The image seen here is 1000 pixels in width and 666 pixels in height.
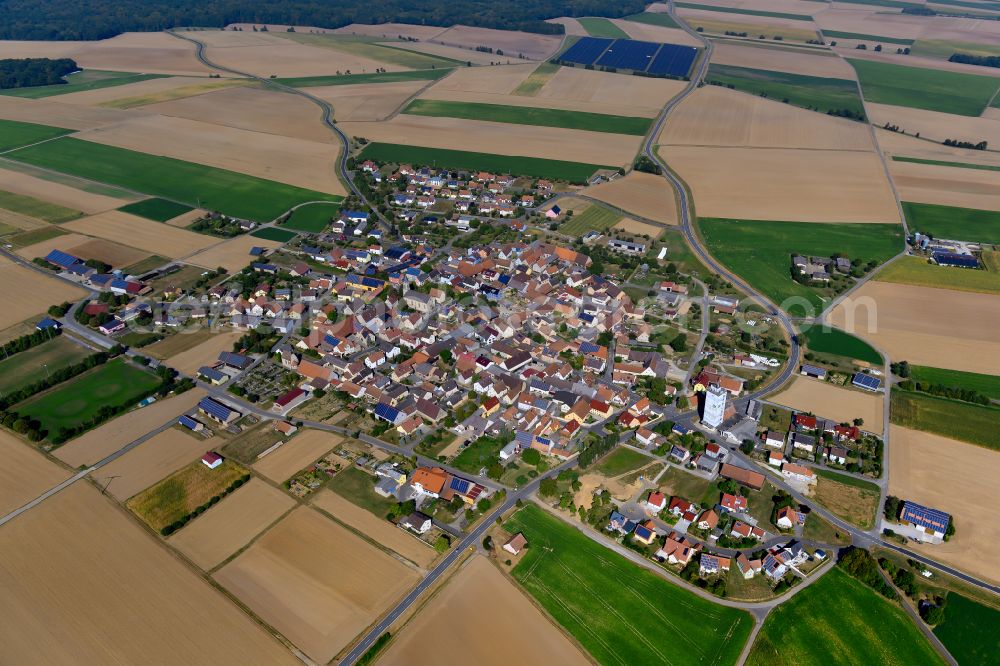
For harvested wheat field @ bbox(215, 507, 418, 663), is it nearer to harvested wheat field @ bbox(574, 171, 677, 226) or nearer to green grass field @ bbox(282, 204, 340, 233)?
green grass field @ bbox(282, 204, 340, 233)

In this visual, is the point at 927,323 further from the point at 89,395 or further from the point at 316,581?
the point at 89,395

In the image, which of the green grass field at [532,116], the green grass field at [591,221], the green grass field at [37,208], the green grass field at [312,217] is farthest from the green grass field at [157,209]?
the green grass field at [532,116]

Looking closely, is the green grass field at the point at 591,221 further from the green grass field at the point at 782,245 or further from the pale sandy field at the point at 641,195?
the green grass field at the point at 782,245

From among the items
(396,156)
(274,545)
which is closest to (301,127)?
(396,156)

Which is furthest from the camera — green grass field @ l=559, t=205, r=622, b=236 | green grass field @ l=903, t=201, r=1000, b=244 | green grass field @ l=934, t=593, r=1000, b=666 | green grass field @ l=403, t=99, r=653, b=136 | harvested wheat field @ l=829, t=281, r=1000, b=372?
green grass field @ l=403, t=99, r=653, b=136

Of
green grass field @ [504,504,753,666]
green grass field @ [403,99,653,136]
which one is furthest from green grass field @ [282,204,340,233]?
green grass field @ [504,504,753,666]

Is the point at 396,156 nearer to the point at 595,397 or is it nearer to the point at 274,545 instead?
the point at 595,397
